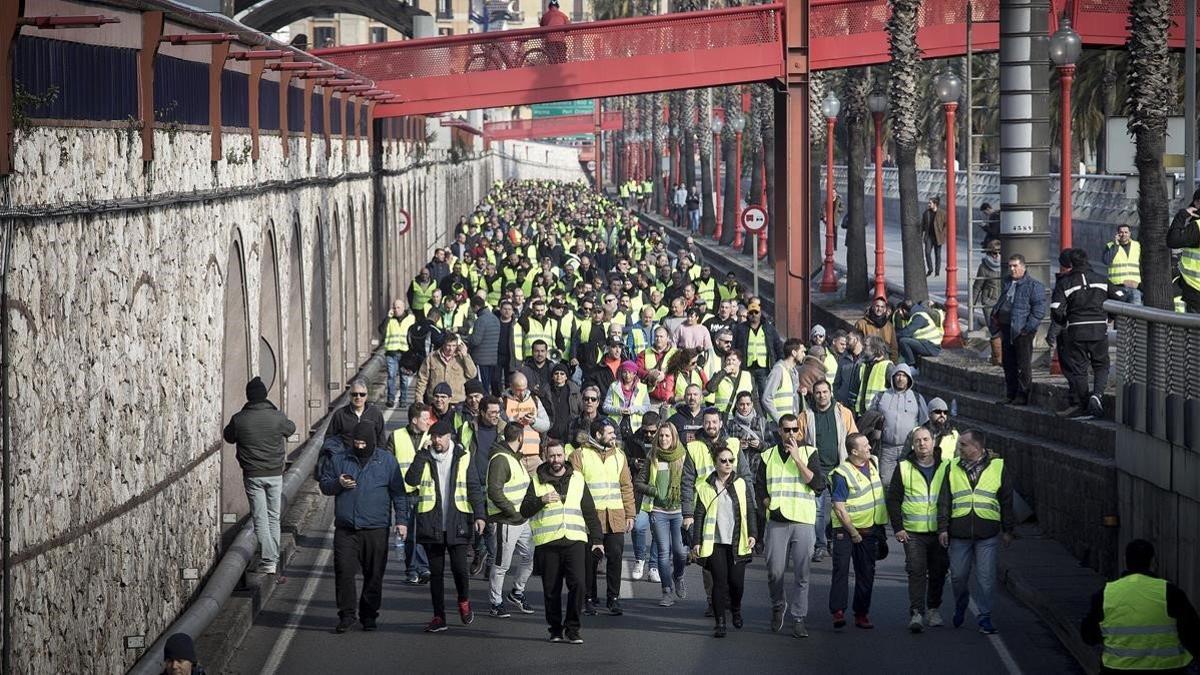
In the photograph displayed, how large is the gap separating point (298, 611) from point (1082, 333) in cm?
784

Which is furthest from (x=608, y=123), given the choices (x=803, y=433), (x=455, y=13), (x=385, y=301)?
(x=803, y=433)

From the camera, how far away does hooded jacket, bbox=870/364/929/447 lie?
1900cm

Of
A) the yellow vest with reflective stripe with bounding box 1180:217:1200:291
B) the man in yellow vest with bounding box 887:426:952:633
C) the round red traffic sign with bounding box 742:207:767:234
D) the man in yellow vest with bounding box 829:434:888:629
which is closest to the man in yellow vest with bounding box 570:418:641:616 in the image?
the man in yellow vest with bounding box 829:434:888:629

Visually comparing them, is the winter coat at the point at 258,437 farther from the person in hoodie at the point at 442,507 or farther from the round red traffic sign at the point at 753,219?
the round red traffic sign at the point at 753,219

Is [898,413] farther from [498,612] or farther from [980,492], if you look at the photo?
[498,612]

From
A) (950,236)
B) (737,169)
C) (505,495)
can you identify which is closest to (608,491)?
(505,495)

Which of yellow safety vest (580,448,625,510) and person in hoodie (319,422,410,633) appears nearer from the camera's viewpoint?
person in hoodie (319,422,410,633)

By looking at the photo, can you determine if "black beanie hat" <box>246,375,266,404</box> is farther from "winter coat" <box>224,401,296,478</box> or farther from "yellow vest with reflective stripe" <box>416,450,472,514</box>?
"yellow vest with reflective stripe" <box>416,450,472,514</box>

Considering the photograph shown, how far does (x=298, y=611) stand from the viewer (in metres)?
16.7

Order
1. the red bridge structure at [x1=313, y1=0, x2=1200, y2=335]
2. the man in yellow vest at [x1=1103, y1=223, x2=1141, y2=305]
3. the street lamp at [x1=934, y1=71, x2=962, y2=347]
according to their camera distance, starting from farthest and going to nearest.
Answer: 1. the red bridge structure at [x1=313, y1=0, x2=1200, y2=335]
2. the street lamp at [x1=934, y1=71, x2=962, y2=347]
3. the man in yellow vest at [x1=1103, y1=223, x2=1141, y2=305]

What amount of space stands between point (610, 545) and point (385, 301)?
83.8ft

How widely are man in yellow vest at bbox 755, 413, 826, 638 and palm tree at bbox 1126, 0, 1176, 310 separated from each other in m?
9.47

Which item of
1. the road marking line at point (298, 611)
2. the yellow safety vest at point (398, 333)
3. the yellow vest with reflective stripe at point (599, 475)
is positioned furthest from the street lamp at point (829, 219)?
the yellow vest with reflective stripe at point (599, 475)

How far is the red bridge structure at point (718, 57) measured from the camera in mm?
34719
